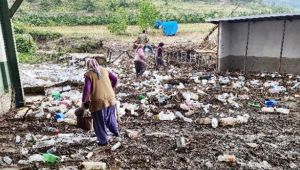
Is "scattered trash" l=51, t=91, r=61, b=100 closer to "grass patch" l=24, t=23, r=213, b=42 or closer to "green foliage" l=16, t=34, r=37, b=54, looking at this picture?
"green foliage" l=16, t=34, r=37, b=54

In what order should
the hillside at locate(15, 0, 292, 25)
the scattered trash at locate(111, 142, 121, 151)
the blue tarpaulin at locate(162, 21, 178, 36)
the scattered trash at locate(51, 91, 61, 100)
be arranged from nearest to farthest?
1. the scattered trash at locate(111, 142, 121, 151)
2. the scattered trash at locate(51, 91, 61, 100)
3. the blue tarpaulin at locate(162, 21, 178, 36)
4. the hillside at locate(15, 0, 292, 25)

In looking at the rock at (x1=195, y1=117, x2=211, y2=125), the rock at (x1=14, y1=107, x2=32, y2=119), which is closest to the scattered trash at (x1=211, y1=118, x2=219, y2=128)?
the rock at (x1=195, y1=117, x2=211, y2=125)

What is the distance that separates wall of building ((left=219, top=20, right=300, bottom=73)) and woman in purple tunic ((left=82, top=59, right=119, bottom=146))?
8.22 m

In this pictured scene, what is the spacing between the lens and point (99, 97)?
5016 millimetres

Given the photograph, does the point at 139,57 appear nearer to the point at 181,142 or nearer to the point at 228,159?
the point at 181,142

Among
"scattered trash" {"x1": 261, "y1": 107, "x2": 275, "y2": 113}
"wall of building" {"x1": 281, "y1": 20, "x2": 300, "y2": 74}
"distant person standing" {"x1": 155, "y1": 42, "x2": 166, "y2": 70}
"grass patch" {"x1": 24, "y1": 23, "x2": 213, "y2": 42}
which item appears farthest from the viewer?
"grass patch" {"x1": 24, "y1": 23, "x2": 213, "y2": 42}

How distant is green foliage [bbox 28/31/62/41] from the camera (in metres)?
24.2

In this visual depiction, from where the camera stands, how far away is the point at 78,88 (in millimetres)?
10047

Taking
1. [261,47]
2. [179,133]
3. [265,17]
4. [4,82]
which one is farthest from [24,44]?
[179,133]

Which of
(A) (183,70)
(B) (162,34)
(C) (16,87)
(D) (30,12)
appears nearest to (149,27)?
(B) (162,34)

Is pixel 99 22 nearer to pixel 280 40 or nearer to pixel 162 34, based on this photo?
pixel 162 34

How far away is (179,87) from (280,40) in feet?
15.1

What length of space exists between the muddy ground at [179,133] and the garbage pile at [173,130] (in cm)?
1

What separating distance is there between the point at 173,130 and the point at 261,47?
746 cm
